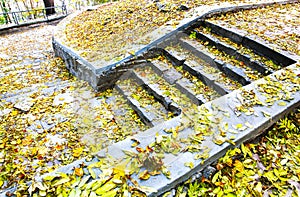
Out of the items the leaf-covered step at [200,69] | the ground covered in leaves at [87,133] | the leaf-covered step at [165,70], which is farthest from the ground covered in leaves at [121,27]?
the leaf-covered step at [200,69]

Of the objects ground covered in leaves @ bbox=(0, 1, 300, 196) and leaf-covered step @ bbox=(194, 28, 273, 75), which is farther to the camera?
leaf-covered step @ bbox=(194, 28, 273, 75)

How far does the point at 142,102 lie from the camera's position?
10.2 ft

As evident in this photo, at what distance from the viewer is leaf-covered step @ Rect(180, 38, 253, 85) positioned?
3018mm

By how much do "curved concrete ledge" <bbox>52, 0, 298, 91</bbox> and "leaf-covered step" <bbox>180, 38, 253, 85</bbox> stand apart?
0.29m

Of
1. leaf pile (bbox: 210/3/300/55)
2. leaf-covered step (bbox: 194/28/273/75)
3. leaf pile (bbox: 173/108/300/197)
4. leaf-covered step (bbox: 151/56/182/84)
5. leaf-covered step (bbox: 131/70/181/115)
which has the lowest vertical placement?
leaf-covered step (bbox: 131/70/181/115)

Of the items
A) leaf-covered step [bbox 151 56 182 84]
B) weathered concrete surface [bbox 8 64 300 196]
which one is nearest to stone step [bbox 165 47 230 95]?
leaf-covered step [bbox 151 56 182 84]

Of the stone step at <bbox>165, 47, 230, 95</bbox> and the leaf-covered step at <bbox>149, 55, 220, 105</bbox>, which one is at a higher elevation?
the stone step at <bbox>165, 47, 230, 95</bbox>

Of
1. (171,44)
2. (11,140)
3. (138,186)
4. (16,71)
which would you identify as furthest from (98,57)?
(138,186)

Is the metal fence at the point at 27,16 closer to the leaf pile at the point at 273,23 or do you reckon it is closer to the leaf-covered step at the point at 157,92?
the leaf-covered step at the point at 157,92

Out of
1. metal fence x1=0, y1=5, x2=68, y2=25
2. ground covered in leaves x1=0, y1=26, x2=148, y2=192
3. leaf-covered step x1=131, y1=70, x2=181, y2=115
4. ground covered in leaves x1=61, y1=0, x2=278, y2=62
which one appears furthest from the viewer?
metal fence x1=0, y1=5, x2=68, y2=25

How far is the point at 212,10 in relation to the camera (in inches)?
164

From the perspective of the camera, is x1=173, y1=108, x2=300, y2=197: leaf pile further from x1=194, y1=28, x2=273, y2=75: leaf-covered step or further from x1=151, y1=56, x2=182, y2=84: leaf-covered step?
x1=151, y1=56, x2=182, y2=84: leaf-covered step

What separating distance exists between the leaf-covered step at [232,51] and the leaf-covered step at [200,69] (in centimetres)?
38

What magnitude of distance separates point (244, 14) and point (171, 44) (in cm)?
158
